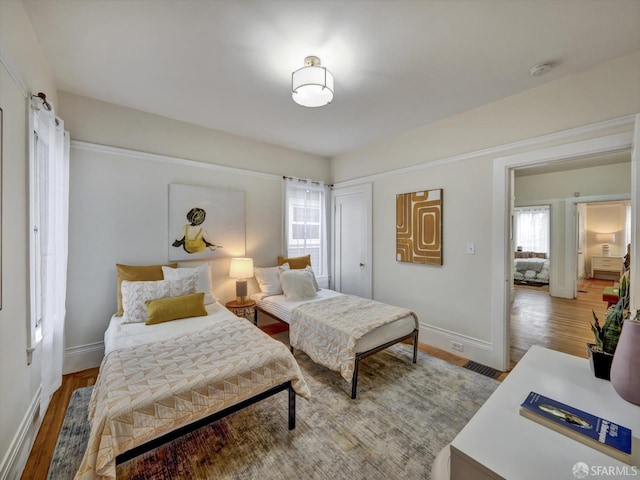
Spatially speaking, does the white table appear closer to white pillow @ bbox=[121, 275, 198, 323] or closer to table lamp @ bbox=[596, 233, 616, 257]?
white pillow @ bbox=[121, 275, 198, 323]

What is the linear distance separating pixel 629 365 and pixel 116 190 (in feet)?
13.1

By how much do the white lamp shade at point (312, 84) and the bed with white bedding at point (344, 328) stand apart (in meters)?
1.97

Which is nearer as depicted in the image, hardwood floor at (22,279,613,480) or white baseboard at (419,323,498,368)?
hardwood floor at (22,279,613,480)

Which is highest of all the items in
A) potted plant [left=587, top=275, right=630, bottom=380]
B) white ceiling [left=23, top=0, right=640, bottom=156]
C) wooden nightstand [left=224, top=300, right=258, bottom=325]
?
white ceiling [left=23, top=0, right=640, bottom=156]

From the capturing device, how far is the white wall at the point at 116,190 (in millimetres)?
2676

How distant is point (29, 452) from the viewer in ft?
5.51

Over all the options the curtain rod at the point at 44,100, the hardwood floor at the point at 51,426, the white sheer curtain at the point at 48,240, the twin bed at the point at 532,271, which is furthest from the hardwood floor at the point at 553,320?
the curtain rod at the point at 44,100

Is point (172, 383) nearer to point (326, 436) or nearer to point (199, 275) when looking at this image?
point (326, 436)

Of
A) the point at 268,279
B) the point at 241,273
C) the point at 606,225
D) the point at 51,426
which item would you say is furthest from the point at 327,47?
the point at 606,225

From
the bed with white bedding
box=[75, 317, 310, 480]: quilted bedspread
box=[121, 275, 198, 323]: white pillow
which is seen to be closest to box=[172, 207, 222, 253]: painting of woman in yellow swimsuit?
box=[121, 275, 198, 323]: white pillow

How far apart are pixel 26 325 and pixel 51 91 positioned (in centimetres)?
200

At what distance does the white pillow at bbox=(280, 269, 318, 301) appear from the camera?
336 cm

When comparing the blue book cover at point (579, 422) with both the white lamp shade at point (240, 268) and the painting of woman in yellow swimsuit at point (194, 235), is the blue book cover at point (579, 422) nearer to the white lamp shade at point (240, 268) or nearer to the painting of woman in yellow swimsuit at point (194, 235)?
the white lamp shade at point (240, 268)

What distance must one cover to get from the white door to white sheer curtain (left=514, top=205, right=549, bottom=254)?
21.0 feet
